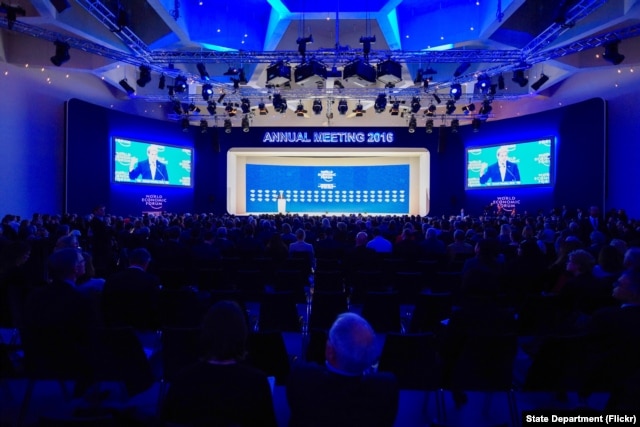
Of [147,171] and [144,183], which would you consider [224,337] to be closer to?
[144,183]

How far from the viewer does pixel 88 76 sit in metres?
18.2

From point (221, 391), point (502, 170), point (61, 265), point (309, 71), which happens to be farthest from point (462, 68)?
point (221, 391)

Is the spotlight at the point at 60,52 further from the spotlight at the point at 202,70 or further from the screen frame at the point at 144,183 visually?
the screen frame at the point at 144,183

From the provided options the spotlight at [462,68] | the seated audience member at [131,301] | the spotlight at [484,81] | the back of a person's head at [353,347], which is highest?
the spotlight at [462,68]

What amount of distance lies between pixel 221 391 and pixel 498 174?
70.1 feet

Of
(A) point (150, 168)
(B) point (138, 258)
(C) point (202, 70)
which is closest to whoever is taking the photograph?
(B) point (138, 258)

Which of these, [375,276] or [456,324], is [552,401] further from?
[375,276]

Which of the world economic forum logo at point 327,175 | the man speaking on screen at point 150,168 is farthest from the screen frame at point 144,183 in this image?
the world economic forum logo at point 327,175

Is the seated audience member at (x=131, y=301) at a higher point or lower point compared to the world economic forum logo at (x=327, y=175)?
lower

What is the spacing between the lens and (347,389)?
229cm

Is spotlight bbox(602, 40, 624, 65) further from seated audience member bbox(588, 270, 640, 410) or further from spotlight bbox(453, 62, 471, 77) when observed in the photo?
seated audience member bbox(588, 270, 640, 410)

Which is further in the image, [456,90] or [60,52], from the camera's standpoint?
[456,90]

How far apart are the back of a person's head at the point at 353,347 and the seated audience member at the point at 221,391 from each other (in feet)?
1.27

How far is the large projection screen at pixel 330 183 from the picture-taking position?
27.2 m
